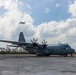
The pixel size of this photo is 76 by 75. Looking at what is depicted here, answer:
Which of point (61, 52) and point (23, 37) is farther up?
point (23, 37)

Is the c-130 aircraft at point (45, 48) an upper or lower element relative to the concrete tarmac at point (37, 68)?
upper

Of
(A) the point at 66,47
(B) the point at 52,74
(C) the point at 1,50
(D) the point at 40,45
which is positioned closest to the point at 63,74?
(B) the point at 52,74

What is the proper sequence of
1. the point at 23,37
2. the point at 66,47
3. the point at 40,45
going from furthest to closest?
1. the point at 23,37
2. the point at 40,45
3. the point at 66,47

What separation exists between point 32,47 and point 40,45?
2.06 meters

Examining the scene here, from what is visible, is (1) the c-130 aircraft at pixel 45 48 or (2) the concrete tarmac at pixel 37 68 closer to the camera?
(2) the concrete tarmac at pixel 37 68

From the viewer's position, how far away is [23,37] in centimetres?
7425

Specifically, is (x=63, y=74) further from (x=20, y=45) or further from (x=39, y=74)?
(x=20, y=45)

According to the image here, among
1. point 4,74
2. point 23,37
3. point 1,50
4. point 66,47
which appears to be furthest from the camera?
point 1,50

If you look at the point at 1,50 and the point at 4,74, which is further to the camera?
the point at 1,50

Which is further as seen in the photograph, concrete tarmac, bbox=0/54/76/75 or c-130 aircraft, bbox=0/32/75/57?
c-130 aircraft, bbox=0/32/75/57

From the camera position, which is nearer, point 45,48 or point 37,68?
point 37,68

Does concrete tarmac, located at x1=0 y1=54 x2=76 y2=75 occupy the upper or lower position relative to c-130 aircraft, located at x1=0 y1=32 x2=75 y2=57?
lower

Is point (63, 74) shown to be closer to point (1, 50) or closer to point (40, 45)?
point (40, 45)

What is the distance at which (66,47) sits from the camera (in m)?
57.5
